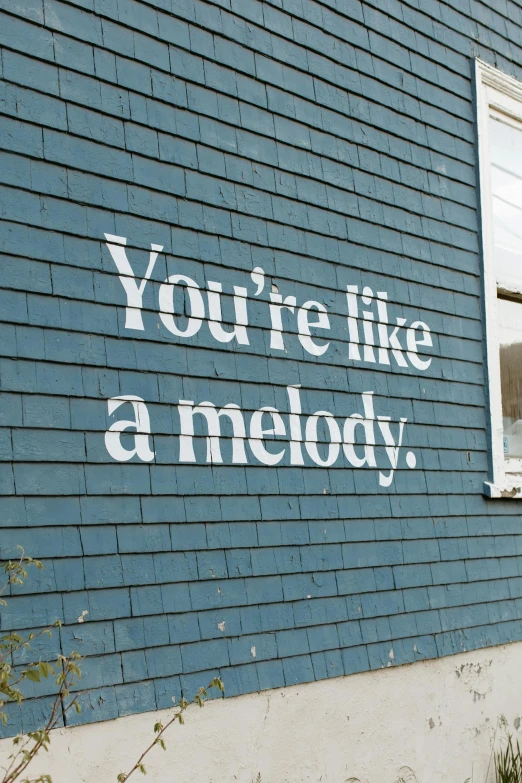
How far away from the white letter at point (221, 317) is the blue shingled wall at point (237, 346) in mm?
65

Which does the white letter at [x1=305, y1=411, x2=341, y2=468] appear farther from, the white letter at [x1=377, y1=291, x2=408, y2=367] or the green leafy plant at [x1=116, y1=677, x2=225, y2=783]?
the green leafy plant at [x1=116, y1=677, x2=225, y2=783]

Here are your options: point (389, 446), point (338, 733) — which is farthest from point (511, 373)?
point (338, 733)

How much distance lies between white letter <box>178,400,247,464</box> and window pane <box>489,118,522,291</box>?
103 inches

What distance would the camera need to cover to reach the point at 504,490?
5.66 meters

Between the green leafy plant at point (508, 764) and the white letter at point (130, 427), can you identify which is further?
the green leafy plant at point (508, 764)

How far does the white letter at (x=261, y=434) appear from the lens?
4.30 meters

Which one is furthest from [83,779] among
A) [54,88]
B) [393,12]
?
[393,12]

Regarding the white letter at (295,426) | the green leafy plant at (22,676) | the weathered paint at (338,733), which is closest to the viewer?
the green leafy plant at (22,676)

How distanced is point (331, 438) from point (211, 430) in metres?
0.79

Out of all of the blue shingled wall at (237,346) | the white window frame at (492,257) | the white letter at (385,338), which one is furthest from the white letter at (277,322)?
the white window frame at (492,257)

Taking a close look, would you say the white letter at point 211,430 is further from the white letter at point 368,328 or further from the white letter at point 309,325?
the white letter at point 368,328

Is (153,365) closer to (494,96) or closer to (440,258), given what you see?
(440,258)

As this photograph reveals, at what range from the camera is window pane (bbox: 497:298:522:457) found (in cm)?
605

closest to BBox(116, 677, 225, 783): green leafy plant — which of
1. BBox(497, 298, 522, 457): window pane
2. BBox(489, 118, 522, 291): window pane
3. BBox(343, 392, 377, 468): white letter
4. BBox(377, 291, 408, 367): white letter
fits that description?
BBox(343, 392, 377, 468): white letter
